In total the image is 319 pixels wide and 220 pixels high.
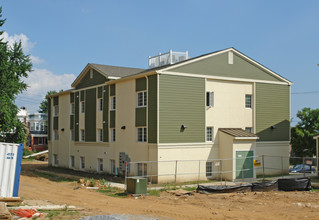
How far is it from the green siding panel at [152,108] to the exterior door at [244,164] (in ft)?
22.9

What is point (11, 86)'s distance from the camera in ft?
140

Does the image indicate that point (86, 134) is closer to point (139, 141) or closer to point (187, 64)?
point (139, 141)

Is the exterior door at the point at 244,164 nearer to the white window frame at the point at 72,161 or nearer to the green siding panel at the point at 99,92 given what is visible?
the green siding panel at the point at 99,92

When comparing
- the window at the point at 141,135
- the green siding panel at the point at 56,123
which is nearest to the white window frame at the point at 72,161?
the green siding panel at the point at 56,123

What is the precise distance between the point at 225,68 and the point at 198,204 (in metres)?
15.8

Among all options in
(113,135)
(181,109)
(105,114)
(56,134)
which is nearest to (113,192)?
(181,109)

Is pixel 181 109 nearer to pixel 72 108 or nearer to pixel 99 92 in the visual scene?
pixel 99 92

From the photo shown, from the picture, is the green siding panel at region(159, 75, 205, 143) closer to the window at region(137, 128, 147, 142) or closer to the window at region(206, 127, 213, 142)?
the window at region(206, 127, 213, 142)

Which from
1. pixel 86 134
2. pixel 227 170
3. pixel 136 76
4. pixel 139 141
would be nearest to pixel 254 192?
pixel 227 170

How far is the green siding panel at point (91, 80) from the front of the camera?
122 ft

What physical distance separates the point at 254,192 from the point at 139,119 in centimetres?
1136

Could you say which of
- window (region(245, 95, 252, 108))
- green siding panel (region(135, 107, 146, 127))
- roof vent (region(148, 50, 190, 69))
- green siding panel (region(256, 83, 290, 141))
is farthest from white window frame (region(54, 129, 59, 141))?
green siding panel (region(256, 83, 290, 141))

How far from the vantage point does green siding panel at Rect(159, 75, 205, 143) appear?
95.9ft

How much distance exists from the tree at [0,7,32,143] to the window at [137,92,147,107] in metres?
17.7
